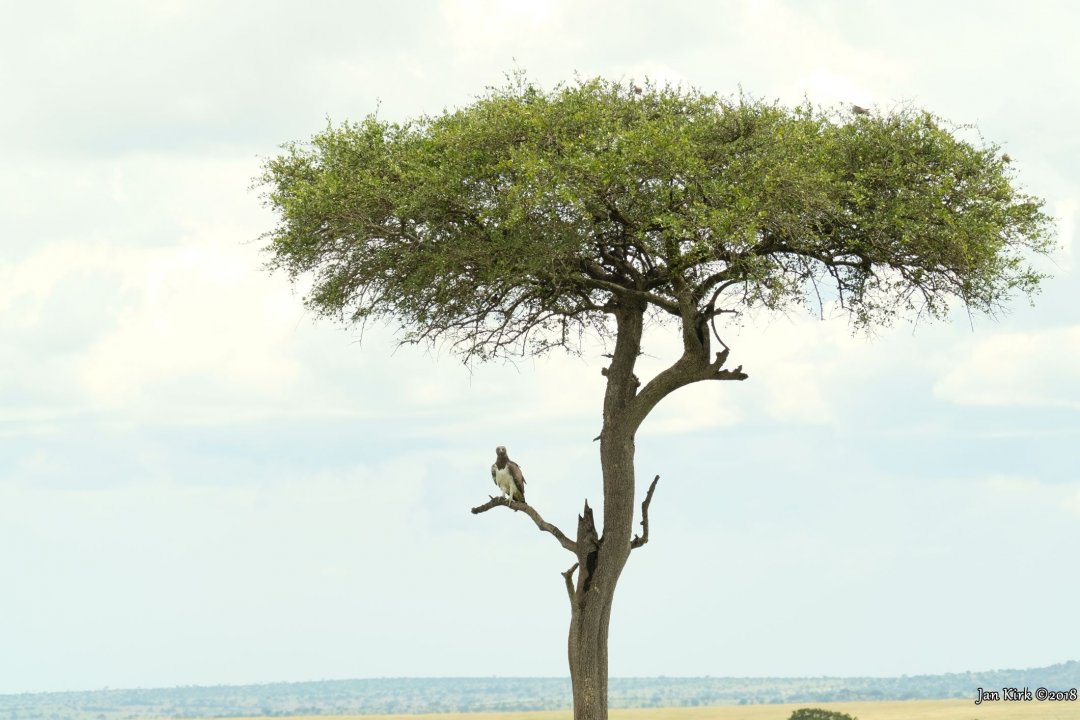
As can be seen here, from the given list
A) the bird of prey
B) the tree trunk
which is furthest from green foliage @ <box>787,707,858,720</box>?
the bird of prey

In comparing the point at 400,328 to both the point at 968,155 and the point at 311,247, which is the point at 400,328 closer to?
the point at 311,247

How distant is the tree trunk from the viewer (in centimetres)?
2217

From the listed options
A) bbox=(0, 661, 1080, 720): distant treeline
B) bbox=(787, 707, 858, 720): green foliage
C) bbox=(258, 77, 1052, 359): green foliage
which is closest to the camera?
bbox=(258, 77, 1052, 359): green foliage

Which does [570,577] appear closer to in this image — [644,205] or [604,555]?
[604,555]

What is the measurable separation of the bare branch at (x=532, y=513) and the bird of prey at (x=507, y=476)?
156mm

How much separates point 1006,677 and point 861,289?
92.5m

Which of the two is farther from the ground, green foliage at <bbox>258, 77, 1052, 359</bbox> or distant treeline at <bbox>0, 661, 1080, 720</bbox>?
green foliage at <bbox>258, 77, 1052, 359</bbox>

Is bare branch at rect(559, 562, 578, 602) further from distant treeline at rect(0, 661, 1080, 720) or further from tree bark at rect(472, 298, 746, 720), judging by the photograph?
distant treeline at rect(0, 661, 1080, 720)

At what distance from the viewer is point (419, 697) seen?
163125 mm

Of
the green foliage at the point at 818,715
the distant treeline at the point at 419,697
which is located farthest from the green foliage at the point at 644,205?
the distant treeline at the point at 419,697

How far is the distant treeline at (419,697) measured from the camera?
5108 inches

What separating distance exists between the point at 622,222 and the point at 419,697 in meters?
150

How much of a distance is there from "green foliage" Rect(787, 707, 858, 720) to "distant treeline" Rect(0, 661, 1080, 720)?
3460 inches

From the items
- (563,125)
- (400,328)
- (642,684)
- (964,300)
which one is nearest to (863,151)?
(964,300)
